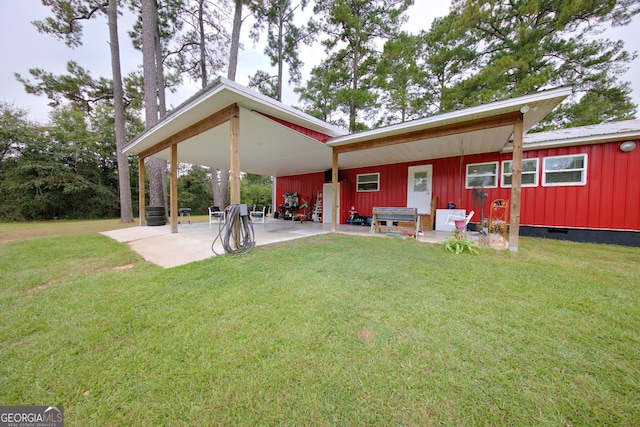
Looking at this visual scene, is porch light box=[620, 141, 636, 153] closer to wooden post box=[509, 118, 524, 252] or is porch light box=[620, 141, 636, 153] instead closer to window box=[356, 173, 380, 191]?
wooden post box=[509, 118, 524, 252]

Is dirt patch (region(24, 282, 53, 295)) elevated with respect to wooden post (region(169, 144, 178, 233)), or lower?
lower

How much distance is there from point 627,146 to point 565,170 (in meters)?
0.95

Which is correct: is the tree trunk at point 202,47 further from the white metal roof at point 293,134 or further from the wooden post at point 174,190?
the wooden post at point 174,190

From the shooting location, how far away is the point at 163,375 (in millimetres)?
1269

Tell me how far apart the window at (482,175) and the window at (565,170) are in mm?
996

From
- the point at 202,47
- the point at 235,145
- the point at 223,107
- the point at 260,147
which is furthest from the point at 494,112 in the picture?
the point at 202,47

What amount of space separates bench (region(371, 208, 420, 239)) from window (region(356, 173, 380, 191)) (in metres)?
2.91

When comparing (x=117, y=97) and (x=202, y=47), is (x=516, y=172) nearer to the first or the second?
(x=117, y=97)

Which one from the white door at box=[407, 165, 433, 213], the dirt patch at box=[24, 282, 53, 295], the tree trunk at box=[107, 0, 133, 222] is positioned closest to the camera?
the dirt patch at box=[24, 282, 53, 295]

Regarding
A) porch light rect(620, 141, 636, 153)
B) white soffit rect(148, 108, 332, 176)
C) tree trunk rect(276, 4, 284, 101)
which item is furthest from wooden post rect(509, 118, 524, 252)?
tree trunk rect(276, 4, 284, 101)

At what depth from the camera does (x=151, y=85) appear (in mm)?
7809

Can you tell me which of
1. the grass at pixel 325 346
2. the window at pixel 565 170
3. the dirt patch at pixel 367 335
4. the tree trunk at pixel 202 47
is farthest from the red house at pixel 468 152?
the tree trunk at pixel 202 47

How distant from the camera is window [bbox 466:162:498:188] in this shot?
20.3ft

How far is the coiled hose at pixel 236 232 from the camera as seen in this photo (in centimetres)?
368
